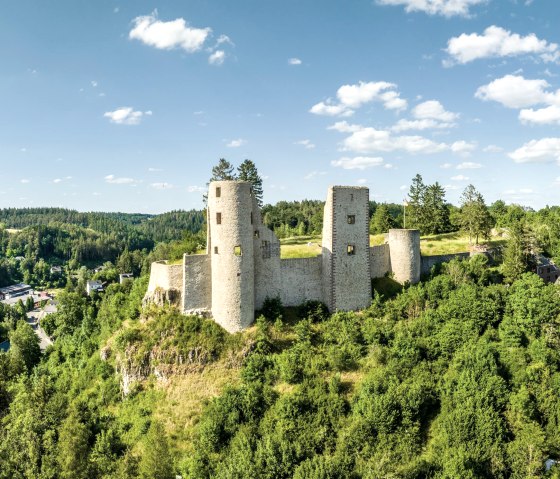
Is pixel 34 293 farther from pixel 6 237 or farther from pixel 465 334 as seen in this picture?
pixel 465 334

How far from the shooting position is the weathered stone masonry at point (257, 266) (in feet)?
106

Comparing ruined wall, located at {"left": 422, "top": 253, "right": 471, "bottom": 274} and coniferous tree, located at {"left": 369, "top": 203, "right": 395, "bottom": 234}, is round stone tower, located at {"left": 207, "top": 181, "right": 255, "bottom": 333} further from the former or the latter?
coniferous tree, located at {"left": 369, "top": 203, "right": 395, "bottom": 234}

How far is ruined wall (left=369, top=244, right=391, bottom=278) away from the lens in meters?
38.5

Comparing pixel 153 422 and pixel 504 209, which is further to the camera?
pixel 504 209

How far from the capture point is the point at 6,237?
17075cm

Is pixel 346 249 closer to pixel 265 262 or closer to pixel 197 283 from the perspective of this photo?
pixel 265 262

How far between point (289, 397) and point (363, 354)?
7.50 meters

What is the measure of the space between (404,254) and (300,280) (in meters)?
10.2

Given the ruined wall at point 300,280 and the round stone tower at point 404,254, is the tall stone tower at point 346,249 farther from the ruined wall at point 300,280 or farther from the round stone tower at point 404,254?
the round stone tower at point 404,254

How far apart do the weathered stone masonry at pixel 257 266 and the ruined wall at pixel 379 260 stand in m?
0.15

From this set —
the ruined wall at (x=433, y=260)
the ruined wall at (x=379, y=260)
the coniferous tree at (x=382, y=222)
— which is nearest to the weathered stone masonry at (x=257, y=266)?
the ruined wall at (x=379, y=260)

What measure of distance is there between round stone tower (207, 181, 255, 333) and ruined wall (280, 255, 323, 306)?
3.64 m

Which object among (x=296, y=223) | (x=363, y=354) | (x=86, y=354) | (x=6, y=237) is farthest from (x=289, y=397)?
(x=6, y=237)

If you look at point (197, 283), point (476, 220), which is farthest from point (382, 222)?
point (197, 283)
